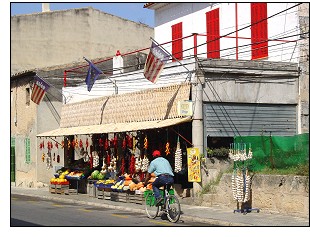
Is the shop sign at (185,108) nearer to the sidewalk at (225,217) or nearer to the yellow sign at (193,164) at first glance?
the yellow sign at (193,164)

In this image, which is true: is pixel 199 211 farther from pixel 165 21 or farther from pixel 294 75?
pixel 165 21

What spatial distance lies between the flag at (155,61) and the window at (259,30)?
4572 millimetres

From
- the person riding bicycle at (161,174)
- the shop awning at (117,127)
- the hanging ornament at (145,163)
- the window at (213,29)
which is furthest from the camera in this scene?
the window at (213,29)

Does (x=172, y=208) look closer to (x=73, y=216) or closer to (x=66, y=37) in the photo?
(x=73, y=216)

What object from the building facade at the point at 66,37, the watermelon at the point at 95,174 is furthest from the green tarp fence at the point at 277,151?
the building facade at the point at 66,37

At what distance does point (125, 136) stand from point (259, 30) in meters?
6.39

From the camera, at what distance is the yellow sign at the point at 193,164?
822 inches

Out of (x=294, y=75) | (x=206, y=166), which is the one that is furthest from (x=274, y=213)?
(x=294, y=75)

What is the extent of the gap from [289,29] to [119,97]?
277 inches

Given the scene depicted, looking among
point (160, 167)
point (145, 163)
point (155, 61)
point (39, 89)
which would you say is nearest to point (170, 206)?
point (160, 167)

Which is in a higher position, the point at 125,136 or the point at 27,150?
the point at 125,136

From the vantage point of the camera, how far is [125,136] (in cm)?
2491

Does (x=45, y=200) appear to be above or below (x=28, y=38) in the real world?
below

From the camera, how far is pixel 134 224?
53.5ft
